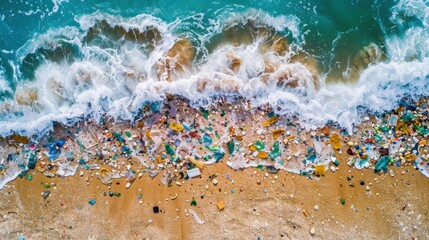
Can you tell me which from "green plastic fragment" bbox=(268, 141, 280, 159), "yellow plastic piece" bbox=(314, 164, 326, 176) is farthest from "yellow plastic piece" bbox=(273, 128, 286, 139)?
"yellow plastic piece" bbox=(314, 164, 326, 176)

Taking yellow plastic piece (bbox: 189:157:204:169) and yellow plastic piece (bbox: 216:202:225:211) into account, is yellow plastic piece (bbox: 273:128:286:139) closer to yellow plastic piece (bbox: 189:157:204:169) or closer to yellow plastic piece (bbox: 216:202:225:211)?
yellow plastic piece (bbox: 189:157:204:169)

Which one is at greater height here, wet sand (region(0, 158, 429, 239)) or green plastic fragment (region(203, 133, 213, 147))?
green plastic fragment (region(203, 133, 213, 147))

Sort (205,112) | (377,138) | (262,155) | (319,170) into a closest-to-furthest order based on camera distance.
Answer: (319,170)
(262,155)
(377,138)
(205,112)

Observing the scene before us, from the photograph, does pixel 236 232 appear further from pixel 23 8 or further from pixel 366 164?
pixel 23 8

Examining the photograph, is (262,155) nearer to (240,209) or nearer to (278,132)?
(278,132)

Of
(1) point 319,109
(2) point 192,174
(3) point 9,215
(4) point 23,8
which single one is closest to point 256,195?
(2) point 192,174

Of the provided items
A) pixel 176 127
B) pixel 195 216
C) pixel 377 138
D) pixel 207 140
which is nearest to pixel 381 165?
pixel 377 138
